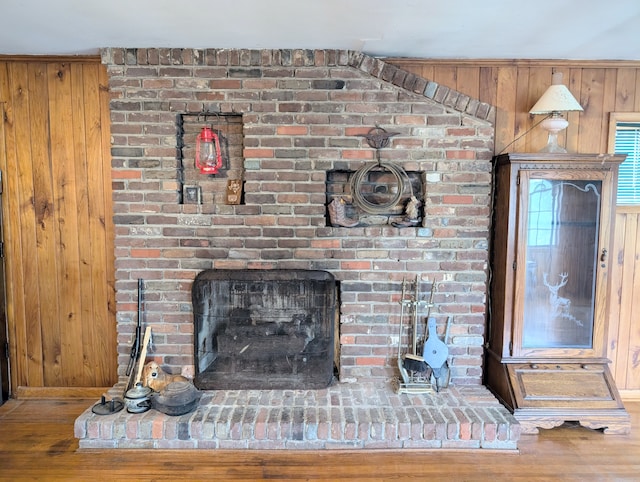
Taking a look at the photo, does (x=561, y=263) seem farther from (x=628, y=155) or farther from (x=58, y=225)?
(x=58, y=225)

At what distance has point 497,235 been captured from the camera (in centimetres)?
252

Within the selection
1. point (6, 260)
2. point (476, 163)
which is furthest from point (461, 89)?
point (6, 260)

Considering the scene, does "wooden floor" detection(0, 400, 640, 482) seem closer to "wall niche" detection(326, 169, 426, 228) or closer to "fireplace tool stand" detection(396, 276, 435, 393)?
"fireplace tool stand" detection(396, 276, 435, 393)

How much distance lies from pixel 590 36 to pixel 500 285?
1.44 m

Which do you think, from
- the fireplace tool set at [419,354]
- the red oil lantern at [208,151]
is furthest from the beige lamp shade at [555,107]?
the red oil lantern at [208,151]

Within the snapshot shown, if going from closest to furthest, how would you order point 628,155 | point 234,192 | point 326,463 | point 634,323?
point 326,463 → point 234,192 → point 628,155 → point 634,323

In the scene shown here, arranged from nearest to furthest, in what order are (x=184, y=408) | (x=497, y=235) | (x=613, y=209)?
(x=184, y=408) < (x=613, y=209) < (x=497, y=235)

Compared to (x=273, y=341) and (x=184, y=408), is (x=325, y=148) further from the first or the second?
(x=184, y=408)

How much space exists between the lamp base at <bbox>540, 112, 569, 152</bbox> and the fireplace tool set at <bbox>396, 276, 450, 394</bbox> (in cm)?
109

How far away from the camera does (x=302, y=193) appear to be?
247 centimetres

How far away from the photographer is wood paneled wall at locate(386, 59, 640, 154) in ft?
8.46

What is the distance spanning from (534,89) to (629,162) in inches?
30.9

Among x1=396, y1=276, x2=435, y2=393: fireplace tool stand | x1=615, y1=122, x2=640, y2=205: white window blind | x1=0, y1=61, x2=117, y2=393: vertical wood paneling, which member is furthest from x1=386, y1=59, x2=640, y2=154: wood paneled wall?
x1=0, y1=61, x2=117, y2=393: vertical wood paneling

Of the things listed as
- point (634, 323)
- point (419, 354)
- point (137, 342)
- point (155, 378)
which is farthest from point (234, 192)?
point (634, 323)
